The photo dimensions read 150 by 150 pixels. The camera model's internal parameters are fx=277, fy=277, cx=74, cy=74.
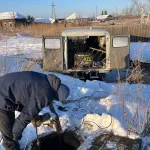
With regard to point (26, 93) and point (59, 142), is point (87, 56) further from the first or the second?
point (26, 93)

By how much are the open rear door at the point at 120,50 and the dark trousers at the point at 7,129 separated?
509 centimetres

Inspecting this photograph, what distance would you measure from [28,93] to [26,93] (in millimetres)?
26

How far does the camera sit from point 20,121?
3734mm

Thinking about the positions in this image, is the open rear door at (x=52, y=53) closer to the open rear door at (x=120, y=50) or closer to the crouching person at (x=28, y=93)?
the open rear door at (x=120, y=50)

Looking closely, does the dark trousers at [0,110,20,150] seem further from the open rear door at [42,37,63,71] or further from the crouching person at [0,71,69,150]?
the open rear door at [42,37,63,71]

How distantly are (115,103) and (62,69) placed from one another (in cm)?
360

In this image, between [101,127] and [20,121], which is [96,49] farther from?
[20,121]

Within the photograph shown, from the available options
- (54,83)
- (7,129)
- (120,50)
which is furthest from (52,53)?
(54,83)

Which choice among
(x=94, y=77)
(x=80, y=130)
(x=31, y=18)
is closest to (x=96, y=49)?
(x=94, y=77)

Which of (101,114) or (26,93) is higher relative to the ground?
(26,93)

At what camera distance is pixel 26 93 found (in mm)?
3650

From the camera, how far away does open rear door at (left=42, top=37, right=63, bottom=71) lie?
8.56m

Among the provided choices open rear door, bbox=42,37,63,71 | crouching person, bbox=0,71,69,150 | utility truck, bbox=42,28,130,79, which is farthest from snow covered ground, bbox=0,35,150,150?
open rear door, bbox=42,37,63,71

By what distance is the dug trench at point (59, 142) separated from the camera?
187 inches
